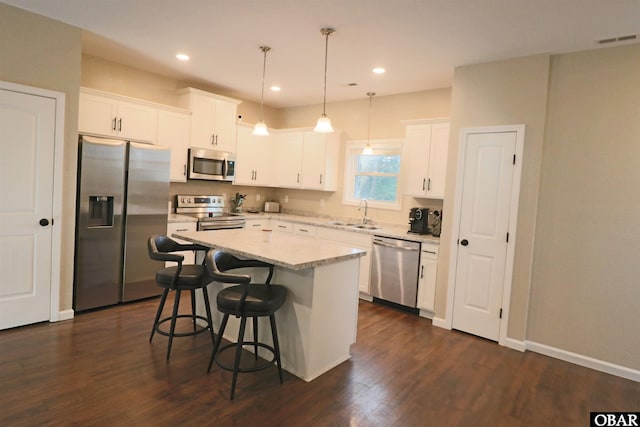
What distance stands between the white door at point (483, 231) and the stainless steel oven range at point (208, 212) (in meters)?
2.98

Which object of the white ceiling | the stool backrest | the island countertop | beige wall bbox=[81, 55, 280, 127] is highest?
the white ceiling

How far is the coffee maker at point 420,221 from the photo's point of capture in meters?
4.50

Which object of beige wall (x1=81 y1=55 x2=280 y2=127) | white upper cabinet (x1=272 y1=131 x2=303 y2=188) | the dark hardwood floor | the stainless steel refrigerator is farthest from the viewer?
white upper cabinet (x1=272 y1=131 x2=303 y2=188)

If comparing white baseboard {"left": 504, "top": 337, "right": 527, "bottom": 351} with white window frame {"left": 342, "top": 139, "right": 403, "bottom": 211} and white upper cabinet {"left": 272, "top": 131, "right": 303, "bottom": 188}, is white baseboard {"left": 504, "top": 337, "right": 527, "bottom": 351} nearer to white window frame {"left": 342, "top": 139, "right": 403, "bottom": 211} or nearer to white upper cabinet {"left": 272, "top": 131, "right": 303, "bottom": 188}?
white window frame {"left": 342, "top": 139, "right": 403, "bottom": 211}

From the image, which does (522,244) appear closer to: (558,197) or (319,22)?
(558,197)

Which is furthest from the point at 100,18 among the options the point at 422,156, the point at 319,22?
the point at 422,156

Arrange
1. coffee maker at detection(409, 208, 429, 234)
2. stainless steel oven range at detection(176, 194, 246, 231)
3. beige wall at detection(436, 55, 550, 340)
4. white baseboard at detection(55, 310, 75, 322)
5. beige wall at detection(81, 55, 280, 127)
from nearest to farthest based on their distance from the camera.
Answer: beige wall at detection(436, 55, 550, 340)
white baseboard at detection(55, 310, 75, 322)
beige wall at detection(81, 55, 280, 127)
coffee maker at detection(409, 208, 429, 234)
stainless steel oven range at detection(176, 194, 246, 231)

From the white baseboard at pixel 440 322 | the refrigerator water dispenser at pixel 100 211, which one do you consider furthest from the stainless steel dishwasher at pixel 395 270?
the refrigerator water dispenser at pixel 100 211

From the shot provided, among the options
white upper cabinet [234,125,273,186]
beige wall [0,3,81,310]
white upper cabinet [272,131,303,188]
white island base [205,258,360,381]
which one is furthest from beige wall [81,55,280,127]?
white island base [205,258,360,381]

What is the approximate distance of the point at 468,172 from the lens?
3809 millimetres

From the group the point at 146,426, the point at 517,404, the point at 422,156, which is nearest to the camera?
the point at 146,426

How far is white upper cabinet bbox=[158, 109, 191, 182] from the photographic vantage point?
4707mm

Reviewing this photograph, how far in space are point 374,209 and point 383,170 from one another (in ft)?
1.88

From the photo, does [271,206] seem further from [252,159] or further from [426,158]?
[426,158]
